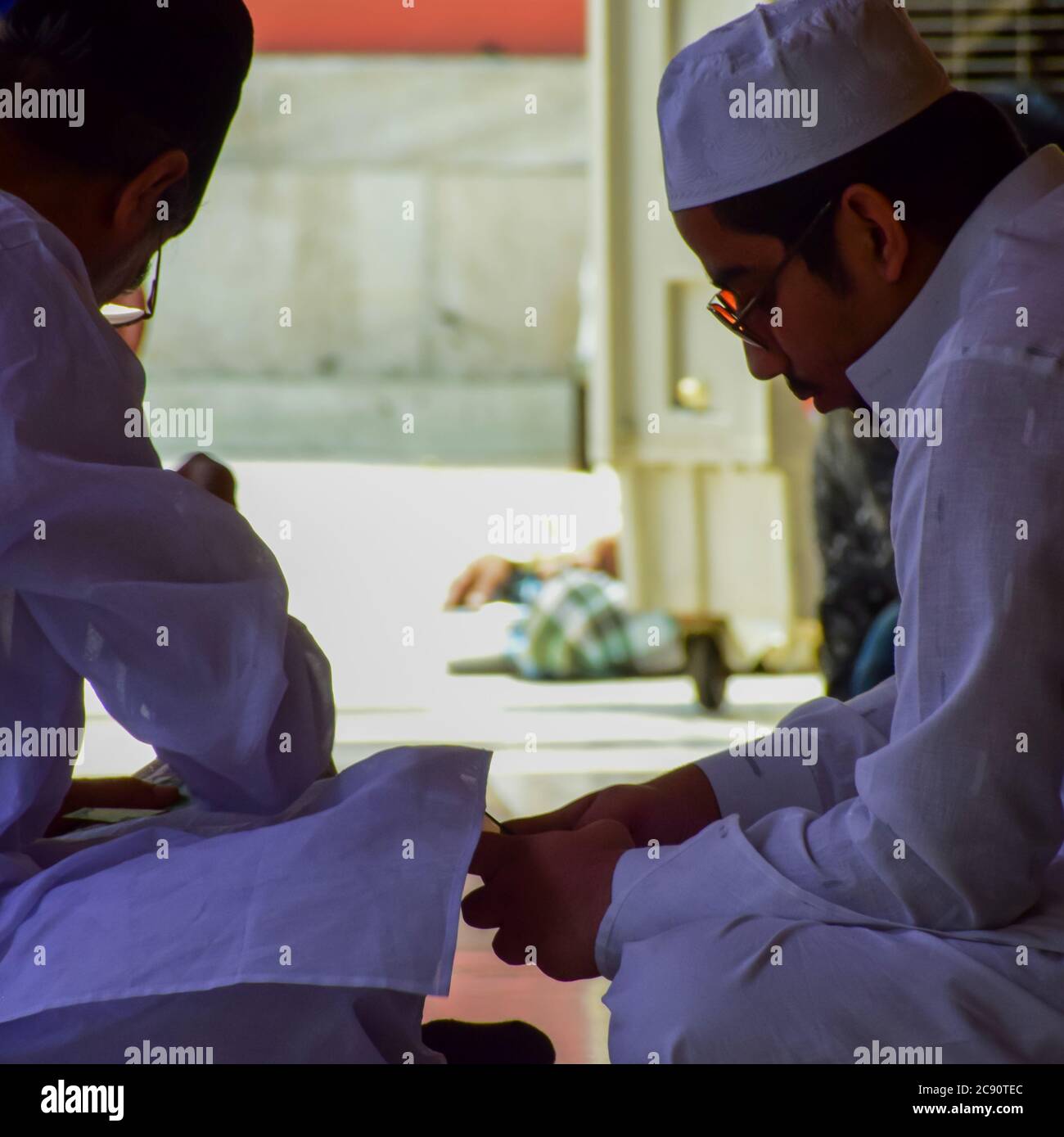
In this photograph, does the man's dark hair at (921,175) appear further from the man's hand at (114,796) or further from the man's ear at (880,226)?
the man's hand at (114,796)

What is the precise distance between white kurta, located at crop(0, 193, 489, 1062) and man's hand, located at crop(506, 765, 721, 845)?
0.21 meters

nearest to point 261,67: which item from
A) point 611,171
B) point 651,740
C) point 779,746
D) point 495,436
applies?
point 495,436

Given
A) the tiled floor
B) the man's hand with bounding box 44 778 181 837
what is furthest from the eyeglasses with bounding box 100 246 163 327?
the tiled floor

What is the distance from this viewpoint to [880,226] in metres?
1.26

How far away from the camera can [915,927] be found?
1.19 metres

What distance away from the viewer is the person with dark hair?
1157 mm

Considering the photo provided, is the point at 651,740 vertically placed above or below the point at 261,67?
below

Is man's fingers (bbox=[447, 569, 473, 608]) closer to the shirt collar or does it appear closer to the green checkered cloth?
the green checkered cloth

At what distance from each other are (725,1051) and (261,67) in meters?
11.9

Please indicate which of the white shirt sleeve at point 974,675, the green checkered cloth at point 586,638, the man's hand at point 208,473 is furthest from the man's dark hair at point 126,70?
the green checkered cloth at point 586,638

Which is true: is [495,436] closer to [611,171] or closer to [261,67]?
[261,67]

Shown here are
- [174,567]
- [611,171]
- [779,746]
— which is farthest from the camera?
[611,171]

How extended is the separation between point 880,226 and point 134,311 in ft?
2.17
